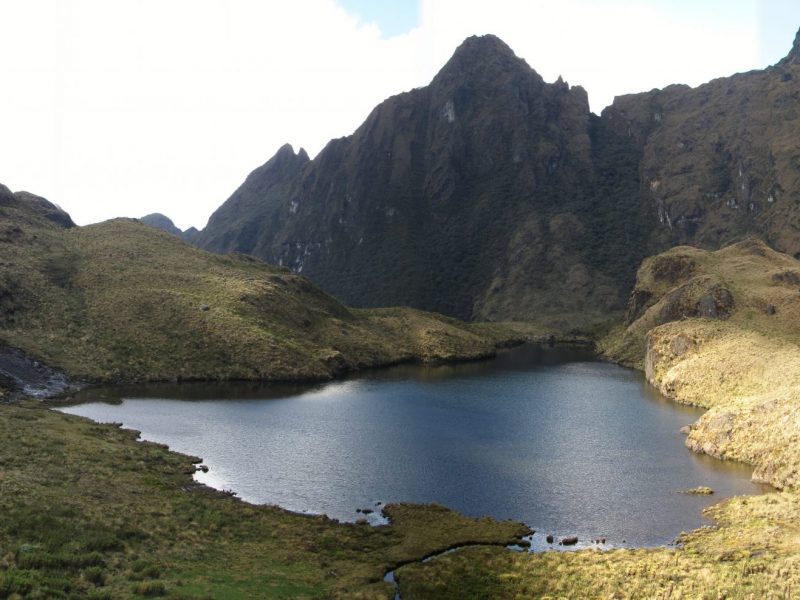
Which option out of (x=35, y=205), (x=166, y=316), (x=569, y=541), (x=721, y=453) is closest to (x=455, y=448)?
(x=569, y=541)

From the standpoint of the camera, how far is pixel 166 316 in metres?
104

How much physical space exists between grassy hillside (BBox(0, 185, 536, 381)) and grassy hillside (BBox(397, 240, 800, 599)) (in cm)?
5244

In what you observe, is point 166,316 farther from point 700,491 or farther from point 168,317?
point 700,491

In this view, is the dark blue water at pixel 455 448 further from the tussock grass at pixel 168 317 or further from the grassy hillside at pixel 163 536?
the tussock grass at pixel 168 317

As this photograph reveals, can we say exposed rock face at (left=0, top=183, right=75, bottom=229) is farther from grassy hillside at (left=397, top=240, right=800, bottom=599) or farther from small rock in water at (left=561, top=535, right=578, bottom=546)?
small rock in water at (left=561, top=535, right=578, bottom=546)

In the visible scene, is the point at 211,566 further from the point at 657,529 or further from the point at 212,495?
the point at 657,529

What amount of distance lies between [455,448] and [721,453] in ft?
81.6

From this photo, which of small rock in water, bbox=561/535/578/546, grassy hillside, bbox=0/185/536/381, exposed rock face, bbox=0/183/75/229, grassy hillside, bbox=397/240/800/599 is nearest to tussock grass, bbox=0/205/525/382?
grassy hillside, bbox=0/185/536/381

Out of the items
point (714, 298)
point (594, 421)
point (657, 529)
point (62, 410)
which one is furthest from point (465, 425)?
point (714, 298)

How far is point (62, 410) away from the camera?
7044 centimetres

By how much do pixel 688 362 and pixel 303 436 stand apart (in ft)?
193

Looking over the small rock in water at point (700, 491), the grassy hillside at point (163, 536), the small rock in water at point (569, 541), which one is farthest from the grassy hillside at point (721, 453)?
the grassy hillside at point (163, 536)

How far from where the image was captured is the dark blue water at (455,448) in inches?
1853

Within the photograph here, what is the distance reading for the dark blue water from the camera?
47.1 m
